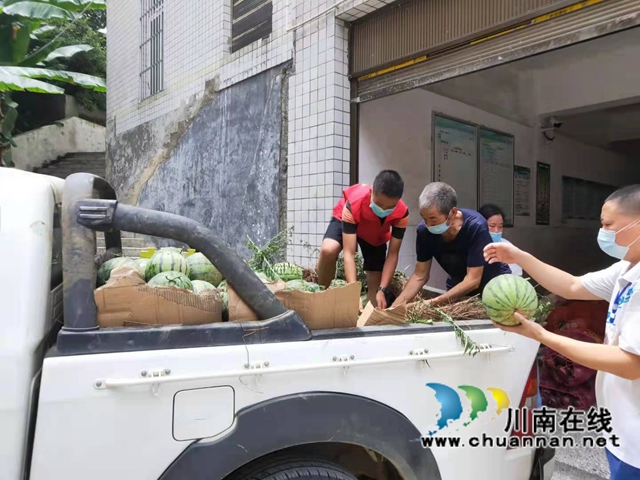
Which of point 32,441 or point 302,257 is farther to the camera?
point 302,257

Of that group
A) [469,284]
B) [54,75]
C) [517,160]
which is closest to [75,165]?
[54,75]

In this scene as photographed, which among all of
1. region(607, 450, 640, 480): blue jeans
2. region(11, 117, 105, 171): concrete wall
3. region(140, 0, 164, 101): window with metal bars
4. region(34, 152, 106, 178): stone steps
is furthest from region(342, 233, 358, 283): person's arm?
region(11, 117, 105, 171): concrete wall

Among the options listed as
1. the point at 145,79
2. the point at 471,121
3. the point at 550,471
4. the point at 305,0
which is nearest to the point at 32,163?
the point at 145,79

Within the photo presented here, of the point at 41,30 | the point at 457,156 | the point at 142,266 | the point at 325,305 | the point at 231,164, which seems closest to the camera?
the point at 325,305

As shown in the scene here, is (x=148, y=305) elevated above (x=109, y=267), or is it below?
below

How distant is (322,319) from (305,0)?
507 centimetres

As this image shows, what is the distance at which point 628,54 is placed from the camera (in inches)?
255

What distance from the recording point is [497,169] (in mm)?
7215

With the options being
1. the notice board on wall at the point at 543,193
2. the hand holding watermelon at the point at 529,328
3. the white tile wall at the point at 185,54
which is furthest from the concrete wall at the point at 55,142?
the hand holding watermelon at the point at 529,328

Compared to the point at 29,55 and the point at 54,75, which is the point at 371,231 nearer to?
the point at 54,75

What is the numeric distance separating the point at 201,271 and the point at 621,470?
2304mm

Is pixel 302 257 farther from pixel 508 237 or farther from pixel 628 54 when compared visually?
pixel 628 54

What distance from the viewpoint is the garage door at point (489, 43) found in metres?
3.48

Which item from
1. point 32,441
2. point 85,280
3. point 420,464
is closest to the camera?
point 32,441
